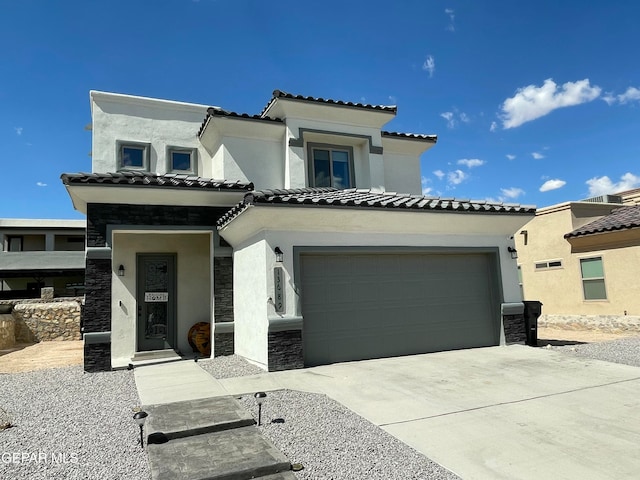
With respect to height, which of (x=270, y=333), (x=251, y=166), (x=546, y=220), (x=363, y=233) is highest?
(x=251, y=166)

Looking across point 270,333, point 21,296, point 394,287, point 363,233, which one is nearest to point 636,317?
point 394,287

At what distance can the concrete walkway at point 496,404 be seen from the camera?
14.1 ft

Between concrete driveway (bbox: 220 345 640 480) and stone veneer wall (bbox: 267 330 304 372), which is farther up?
stone veneer wall (bbox: 267 330 304 372)

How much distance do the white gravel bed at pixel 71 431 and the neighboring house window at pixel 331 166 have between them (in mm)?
7792

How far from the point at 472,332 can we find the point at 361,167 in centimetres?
619

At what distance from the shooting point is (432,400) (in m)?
6.41

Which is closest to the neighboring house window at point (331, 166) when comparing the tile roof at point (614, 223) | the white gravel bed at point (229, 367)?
the white gravel bed at point (229, 367)

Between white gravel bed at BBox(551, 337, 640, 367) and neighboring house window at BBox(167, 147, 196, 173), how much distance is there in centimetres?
1189

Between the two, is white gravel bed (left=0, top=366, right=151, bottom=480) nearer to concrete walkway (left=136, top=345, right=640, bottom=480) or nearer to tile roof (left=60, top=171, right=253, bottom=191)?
concrete walkway (left=136, top=345, right=640, bottom=480)

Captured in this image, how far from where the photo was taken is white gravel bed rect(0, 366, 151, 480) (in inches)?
171

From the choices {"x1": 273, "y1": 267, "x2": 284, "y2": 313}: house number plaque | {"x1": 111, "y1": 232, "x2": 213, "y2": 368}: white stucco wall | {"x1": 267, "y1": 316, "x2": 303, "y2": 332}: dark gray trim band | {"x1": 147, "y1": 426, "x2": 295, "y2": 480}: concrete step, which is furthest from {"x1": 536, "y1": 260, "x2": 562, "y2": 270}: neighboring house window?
{"x1": 147, "y1": 426, "x2": 295, "y2": 480}: concrete step

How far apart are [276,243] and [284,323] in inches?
68.3

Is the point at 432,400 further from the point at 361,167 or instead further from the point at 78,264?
the point at 78,264

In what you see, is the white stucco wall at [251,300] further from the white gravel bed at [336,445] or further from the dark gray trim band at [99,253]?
the dark gray trim band at [99,253]
